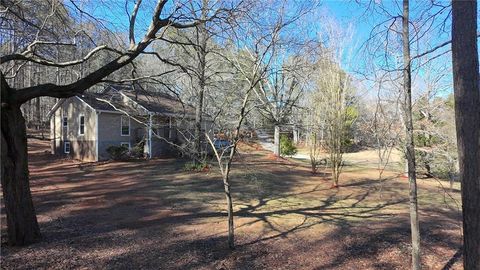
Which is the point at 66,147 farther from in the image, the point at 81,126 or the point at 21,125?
the point at 21,125

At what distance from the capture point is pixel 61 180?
666 inches

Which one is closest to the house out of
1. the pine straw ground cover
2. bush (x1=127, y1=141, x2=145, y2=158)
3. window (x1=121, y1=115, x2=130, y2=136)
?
window (x1=121, y1=115, x2=130, y2=136)

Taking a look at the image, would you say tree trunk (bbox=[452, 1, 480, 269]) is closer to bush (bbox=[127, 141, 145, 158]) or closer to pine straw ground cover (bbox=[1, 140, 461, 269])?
pine straw ground cover (bbox=[1, 140, 461, 269])

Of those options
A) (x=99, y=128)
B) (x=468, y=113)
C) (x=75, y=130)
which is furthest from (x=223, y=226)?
(x=75, y=130)

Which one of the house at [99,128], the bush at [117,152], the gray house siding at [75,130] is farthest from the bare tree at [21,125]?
the gray house siding at [75,130]

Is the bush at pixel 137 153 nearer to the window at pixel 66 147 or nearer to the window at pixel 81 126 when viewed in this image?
the window at pixel 81 126

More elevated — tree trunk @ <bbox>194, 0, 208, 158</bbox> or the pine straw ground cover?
tree trunk @ <bbox>194, 0, 208, 158</bbox>

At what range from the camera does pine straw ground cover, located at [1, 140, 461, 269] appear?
6.92 m

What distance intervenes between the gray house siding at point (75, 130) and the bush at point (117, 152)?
44.8 inches

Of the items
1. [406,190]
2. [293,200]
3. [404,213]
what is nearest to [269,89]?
[406,190]

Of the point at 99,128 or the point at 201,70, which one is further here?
the point at 99,128

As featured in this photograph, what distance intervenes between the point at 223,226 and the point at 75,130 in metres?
19.0

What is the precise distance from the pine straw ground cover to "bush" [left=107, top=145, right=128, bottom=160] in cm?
596

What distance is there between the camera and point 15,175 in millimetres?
6879
